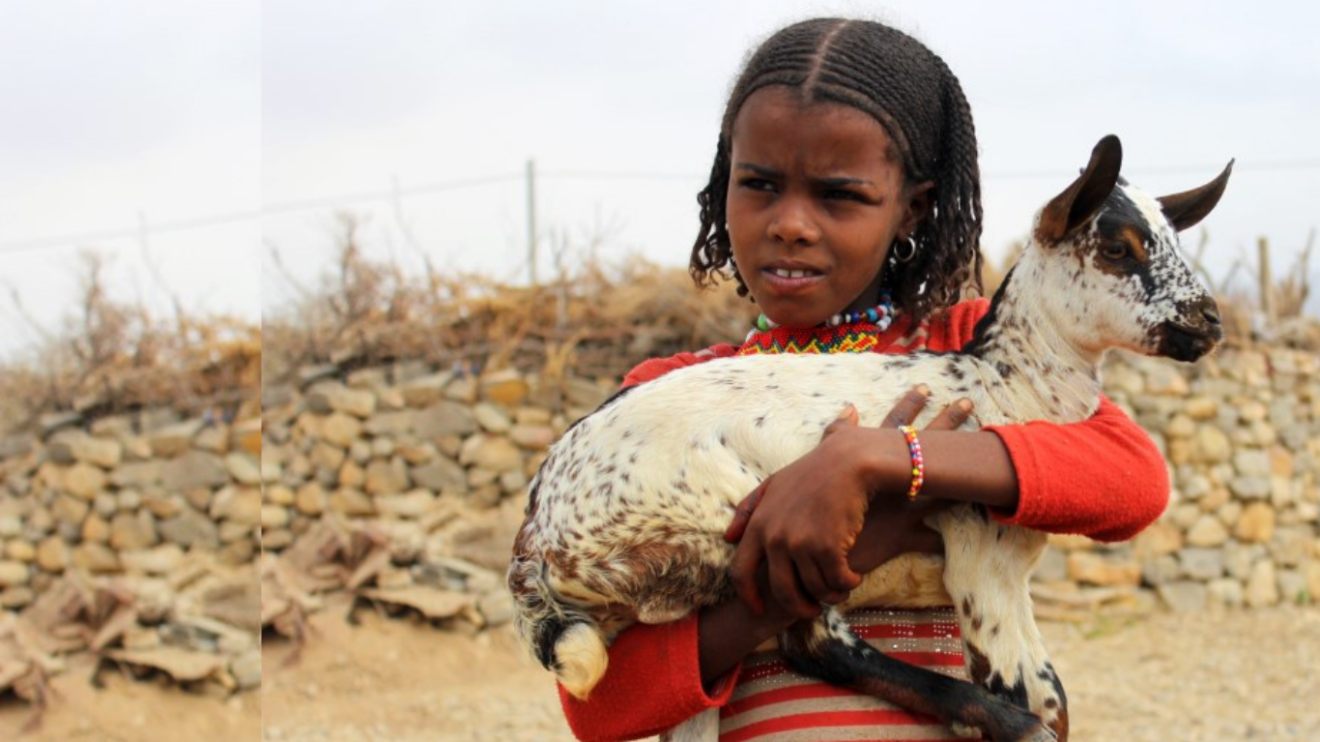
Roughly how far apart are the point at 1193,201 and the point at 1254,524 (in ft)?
40.4

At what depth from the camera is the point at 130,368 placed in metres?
6.84

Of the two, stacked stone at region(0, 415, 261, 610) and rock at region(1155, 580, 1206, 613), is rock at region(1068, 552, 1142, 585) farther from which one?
stacked stone at region(0, 415, 261, 610)

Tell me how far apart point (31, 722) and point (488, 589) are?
484 centimetres

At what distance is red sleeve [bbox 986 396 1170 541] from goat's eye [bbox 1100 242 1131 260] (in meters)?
0.31

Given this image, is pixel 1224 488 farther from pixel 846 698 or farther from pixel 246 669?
pixel 846 698

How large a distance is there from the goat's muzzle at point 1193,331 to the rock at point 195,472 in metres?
5.25

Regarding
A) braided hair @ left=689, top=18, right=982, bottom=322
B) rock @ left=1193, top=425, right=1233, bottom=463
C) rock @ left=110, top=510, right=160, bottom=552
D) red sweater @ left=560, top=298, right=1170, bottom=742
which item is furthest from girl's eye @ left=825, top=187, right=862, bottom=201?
rock @ left=1193, top=425, right=1233, bottom=463

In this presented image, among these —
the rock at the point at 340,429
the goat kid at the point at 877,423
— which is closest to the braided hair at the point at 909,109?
the goat kid at the point at 877,423

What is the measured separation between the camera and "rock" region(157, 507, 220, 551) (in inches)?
256

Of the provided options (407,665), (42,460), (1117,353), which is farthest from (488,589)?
(1117,353)

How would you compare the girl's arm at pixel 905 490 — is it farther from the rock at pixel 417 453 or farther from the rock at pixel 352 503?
the rock at pixel 417 453

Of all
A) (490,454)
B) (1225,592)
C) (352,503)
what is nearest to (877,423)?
(352,503)

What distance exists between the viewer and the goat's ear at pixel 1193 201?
2.39m

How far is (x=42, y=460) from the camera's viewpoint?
6875 millimetres
